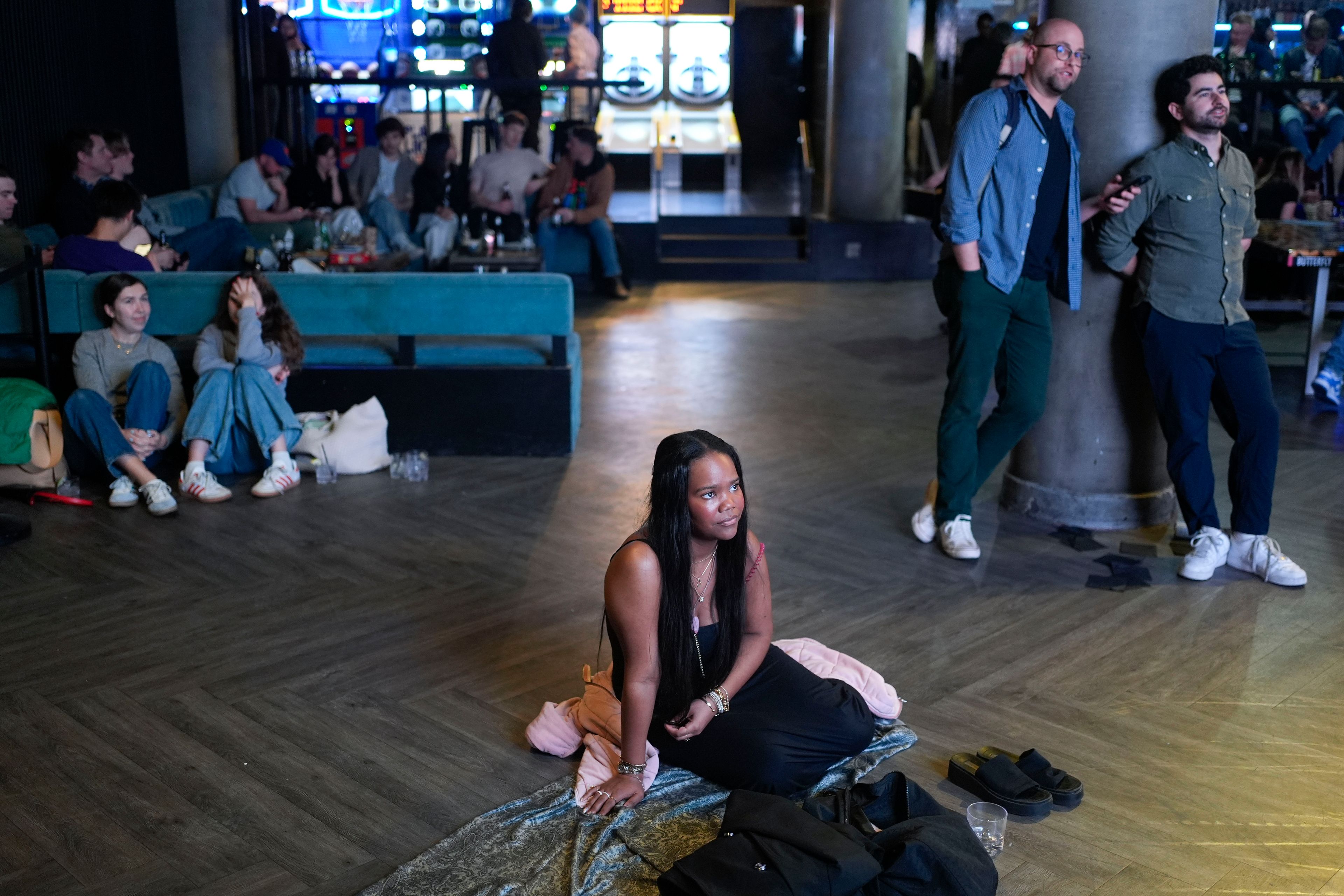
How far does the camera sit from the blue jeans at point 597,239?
428 inches

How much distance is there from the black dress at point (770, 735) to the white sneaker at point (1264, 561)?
2065mm

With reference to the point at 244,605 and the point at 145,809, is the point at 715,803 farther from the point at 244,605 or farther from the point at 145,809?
the point at 244,605

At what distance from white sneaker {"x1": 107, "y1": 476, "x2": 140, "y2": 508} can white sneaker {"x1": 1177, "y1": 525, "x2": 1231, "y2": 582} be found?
4174mm

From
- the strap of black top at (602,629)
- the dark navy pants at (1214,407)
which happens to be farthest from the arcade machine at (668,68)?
the strap of black top at (602,629)

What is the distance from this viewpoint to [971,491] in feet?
16.5

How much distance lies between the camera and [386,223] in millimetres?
10609

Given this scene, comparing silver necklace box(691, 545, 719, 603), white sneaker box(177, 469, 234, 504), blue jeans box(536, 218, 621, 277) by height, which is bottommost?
white sneaker box(177, 469, 234, 504)

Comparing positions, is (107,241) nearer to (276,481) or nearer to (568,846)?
(276,481)

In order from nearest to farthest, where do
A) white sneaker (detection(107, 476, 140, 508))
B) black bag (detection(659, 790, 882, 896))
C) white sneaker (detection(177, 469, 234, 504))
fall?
black bag (detection(659, 790, 882, 896)) → white sneaker (detection(107, 476, 140, 508)) → white sneaker (detection(177, 469, 234, 504))

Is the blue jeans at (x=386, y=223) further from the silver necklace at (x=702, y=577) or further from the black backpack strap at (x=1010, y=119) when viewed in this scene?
the silver necklace at (x=702, y=577)

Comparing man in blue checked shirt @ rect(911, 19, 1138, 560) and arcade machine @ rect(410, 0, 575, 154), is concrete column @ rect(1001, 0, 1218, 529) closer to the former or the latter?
man in blue checked shirt @ rect(911, 19, 1138, 560)

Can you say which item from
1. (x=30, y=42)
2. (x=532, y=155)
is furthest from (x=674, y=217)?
(x=30, y=42)

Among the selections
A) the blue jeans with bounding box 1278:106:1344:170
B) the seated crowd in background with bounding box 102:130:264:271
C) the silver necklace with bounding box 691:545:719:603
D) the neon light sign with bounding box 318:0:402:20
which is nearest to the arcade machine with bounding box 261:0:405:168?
the neon light sign with bounding box 318:0:402:20

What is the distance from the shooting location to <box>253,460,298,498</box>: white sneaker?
564 cm
